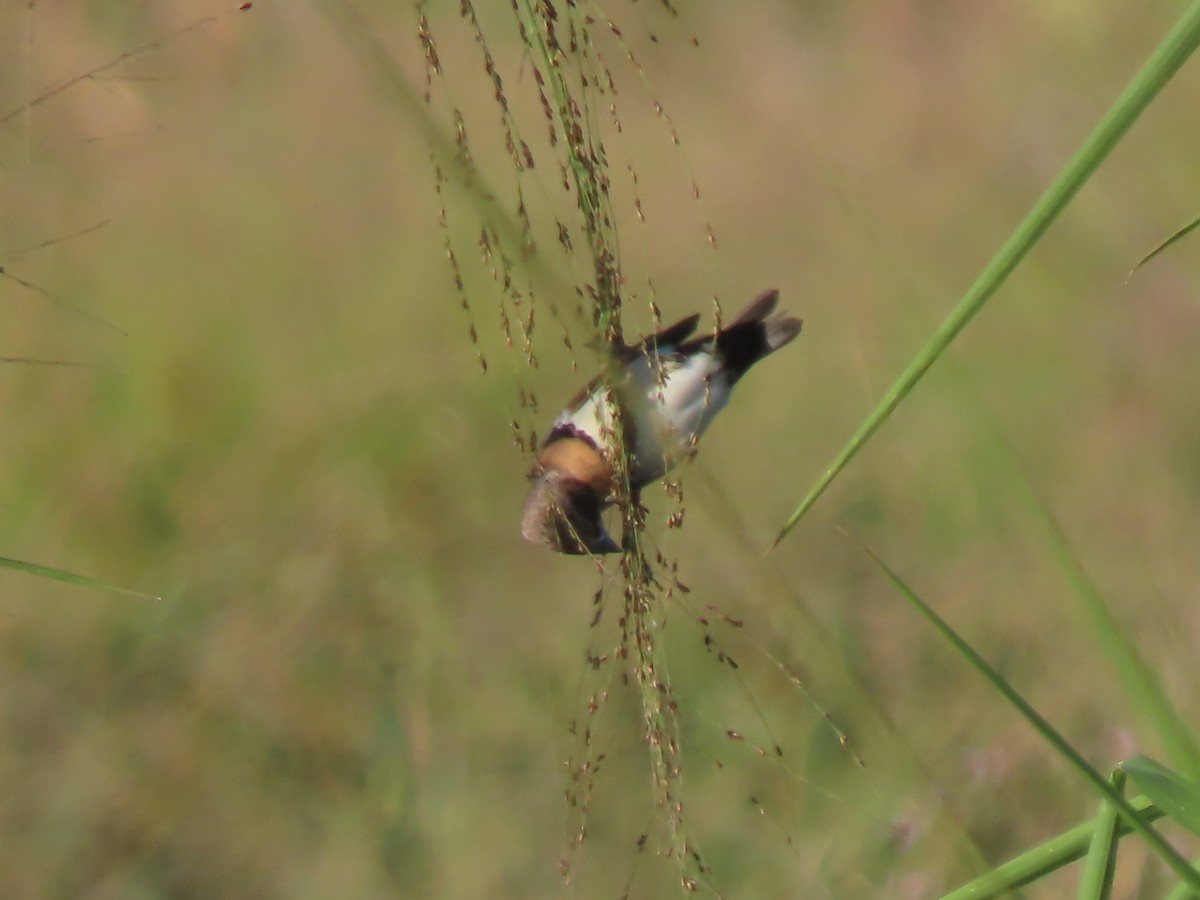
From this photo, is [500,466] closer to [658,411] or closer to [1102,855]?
[658,411]

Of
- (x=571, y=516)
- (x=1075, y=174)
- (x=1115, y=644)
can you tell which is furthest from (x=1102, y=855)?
(x=571, y=516)

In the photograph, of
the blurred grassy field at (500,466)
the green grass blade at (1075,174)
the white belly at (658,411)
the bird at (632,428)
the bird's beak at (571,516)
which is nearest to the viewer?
the green grass blade at (1075,174)

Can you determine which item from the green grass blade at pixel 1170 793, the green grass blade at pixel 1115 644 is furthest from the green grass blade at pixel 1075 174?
the green grass blade at pixel 1170 793

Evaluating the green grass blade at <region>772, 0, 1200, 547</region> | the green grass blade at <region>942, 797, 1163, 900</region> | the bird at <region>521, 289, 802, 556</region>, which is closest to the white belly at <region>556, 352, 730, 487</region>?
the bird at <region>521, 289, 802, 556</region>

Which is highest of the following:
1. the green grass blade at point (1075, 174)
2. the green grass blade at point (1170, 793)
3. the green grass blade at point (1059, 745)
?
the green grass blade at point (1075, 174)

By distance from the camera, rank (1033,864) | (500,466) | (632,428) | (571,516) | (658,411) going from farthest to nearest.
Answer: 1. (500,466)
2. (571,516)
3. (632,428)
4. (658,411)
5. (1033,864)

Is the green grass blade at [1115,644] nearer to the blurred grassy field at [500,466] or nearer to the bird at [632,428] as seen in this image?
the blurred grassy field at [500,466]

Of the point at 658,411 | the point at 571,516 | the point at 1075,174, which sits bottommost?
the point at 571,516

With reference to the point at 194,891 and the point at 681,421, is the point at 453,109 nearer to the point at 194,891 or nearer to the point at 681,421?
the point at 681,421
